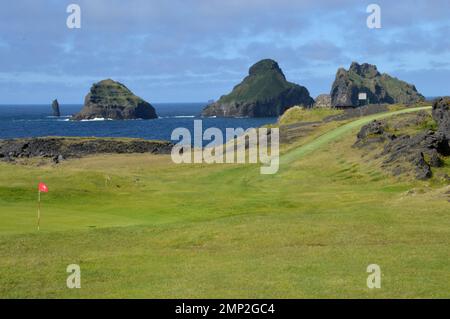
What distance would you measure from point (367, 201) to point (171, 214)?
12268 millimetres

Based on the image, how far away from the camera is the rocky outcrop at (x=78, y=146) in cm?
10788

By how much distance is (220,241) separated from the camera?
26.6m

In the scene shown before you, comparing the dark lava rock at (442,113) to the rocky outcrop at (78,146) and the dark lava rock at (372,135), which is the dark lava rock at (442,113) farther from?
the rocky outcrop at (78,146)

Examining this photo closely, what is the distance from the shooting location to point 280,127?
8694 centimetres

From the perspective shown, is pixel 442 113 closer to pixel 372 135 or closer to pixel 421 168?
pixel 372 135

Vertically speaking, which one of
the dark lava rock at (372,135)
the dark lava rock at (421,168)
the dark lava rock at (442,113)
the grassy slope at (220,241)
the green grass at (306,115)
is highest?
the green grass at (306,115)

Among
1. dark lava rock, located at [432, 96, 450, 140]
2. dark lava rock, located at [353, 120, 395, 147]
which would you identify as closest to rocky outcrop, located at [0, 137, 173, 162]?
dark lava rock, located at [353, 120, 395, 147]

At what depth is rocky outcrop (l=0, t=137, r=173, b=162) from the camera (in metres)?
108

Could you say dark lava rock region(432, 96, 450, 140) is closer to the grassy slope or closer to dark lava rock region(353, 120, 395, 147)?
dark lava rock region(353, 120, 395, 147)

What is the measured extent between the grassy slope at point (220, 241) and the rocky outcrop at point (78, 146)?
59453 millimetres

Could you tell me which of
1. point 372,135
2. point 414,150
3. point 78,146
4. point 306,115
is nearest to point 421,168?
point 414,150

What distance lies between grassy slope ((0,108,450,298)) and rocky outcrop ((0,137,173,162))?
59.5 m

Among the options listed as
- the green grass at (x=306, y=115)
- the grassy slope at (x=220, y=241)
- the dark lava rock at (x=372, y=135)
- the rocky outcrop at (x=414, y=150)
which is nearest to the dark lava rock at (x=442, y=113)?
the rocky outcrop at (x=414, y=150)
